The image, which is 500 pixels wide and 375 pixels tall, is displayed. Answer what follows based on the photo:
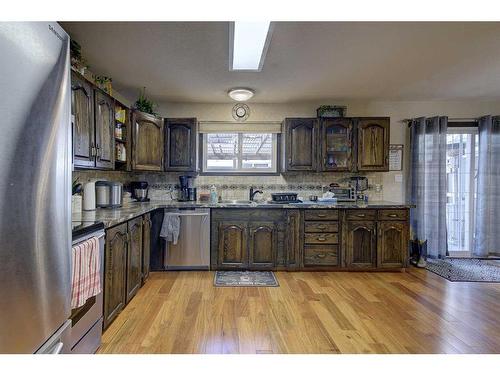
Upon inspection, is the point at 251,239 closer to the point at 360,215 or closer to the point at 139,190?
the point at 360,215

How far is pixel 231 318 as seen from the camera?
7.36ft

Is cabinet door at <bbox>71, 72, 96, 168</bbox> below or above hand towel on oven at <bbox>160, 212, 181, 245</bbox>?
above

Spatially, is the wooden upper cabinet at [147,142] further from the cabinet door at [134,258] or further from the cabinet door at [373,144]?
the cabinet door at [373,144]

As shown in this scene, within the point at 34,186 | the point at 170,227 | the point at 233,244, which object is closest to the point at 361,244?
the point at 233,244

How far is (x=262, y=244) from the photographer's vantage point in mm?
3441

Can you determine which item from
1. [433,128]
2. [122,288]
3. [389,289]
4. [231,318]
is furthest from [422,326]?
[433,128]

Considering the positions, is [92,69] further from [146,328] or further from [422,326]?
[422,326]

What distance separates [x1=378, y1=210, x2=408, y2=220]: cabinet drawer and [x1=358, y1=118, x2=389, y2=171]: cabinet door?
0.65 meters

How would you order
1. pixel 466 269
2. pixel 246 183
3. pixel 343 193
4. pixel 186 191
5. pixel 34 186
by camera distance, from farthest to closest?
pixel 246 183 → pixel 343 193 → pixel 186 191 → pixel 466 269 → pixel 34 186

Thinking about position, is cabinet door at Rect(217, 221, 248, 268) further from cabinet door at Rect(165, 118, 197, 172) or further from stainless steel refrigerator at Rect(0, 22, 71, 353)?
stainless steel refrigerator at Rect(0, 22, 71, 353)

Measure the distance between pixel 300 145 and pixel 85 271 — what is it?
2985 millimetres

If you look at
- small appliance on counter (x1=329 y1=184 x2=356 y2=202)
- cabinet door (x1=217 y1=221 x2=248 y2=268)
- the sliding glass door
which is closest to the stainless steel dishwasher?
cabinet door (x1=217 y1=221 x2=248 y2=268)

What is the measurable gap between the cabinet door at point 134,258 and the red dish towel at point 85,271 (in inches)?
28.2

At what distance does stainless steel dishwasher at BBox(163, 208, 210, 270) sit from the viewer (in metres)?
3.39
